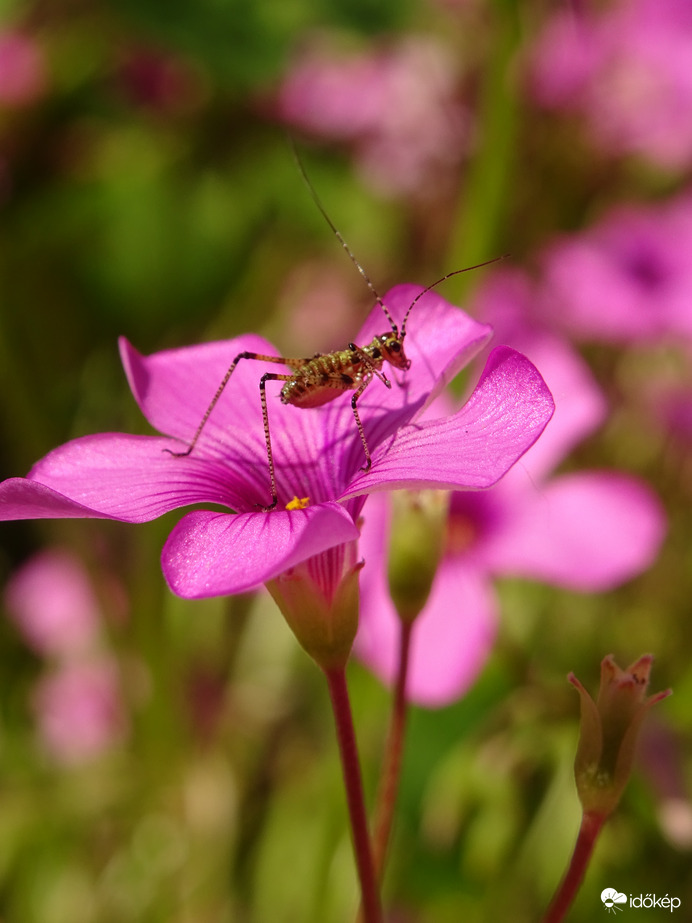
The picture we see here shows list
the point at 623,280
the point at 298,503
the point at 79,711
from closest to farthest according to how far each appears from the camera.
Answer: the point at 298,503 < the point at 623,280 < the point at 79,711

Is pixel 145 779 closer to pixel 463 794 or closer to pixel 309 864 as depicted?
pixel 309 864

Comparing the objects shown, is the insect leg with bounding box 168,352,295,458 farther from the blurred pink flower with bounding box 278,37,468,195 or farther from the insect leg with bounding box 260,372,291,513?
the blurred pink flower with bounding box 278,37,468,195

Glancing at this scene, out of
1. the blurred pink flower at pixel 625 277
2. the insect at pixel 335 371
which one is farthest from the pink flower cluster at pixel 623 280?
the insect at pixel 335 371

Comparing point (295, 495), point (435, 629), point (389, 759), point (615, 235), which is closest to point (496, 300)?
point (615, 235)

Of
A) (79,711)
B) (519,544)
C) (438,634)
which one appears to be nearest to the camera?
(438,634)

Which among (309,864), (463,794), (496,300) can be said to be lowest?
(309,864)

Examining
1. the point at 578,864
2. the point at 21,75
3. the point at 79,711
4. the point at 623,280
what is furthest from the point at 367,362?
the point at 79,711

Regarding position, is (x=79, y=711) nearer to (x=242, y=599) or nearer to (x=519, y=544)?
(x=242, y=599)
